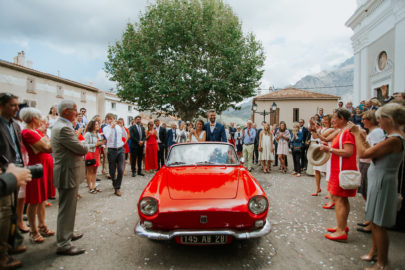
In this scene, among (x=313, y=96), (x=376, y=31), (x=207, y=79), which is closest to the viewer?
(x=376, y=31)

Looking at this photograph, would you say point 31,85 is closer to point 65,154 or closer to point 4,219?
point 65,154

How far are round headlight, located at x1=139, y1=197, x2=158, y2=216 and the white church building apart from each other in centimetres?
1380

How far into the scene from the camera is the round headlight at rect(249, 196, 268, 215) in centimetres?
289

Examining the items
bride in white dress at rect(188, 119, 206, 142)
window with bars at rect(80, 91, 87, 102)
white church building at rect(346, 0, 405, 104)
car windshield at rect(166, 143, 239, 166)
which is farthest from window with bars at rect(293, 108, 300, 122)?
car windshield at rect(166, 143, 239, 166)

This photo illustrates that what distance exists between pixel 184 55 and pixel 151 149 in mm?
9636

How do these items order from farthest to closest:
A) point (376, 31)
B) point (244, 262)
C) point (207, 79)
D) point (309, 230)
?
point (207, 79) < point (376, 31) < point (309, 230) < point (244, 262)

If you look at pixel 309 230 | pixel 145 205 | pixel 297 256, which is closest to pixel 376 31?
pixel 309 230

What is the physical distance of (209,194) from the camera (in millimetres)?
3010

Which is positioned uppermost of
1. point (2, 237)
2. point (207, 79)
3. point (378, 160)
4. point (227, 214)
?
point (207, 79)

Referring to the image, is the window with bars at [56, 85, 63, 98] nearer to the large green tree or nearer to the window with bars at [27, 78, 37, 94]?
the window with bars at [27, 78, 37, 94]

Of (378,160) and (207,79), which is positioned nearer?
(378,160)

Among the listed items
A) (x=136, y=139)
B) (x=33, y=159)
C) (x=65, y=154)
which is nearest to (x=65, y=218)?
(x=65, y=154)

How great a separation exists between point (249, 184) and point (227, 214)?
756mm

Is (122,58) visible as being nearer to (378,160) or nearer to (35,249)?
(35,249)
